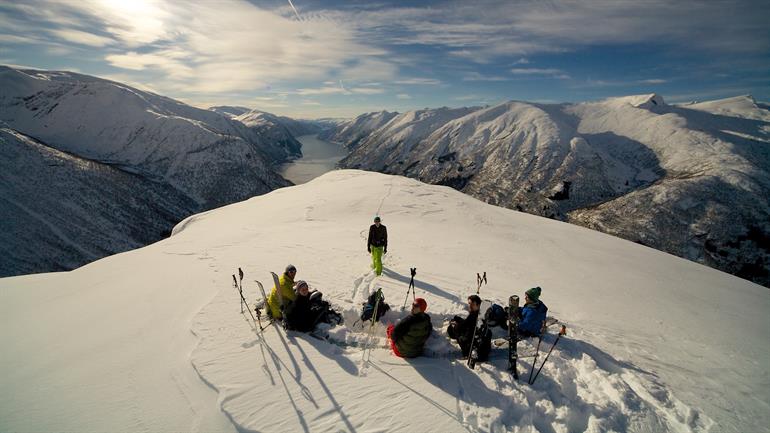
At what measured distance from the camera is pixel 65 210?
59906 millimetres

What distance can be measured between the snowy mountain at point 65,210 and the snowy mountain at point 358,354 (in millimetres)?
57403

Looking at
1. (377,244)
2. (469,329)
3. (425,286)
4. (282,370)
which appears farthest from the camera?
(377,244)

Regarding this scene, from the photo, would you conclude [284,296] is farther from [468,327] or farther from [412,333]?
[468,327]

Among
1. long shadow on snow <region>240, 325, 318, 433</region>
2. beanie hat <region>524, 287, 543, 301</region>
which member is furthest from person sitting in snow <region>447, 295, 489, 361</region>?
long shadow on snow <region>240, 325, 318, 433</region>

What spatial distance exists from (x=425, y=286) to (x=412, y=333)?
15.2 ft

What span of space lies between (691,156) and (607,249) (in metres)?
117

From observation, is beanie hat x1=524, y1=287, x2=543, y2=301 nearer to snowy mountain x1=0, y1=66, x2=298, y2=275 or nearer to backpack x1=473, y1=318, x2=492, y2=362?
backpack x1=473, y1=318, x2=492, y2=362

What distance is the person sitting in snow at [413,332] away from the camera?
21.7 feet

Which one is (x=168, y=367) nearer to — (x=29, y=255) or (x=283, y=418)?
(x=283, y=418)

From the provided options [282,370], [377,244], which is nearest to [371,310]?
[282,370]

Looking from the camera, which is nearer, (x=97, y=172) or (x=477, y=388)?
(x=477, y=388)

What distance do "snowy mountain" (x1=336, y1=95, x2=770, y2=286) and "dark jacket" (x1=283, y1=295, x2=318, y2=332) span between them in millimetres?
83641

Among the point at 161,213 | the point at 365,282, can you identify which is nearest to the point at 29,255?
the point at 161,213

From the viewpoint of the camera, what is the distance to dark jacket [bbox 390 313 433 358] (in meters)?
6.62
